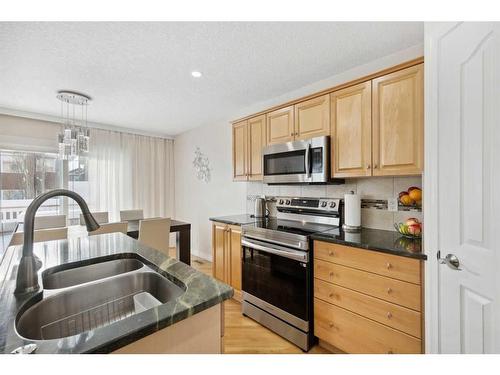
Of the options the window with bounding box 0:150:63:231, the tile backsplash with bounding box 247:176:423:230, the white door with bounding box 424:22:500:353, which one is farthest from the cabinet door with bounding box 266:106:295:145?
the window with bounding box 0:150:63:231

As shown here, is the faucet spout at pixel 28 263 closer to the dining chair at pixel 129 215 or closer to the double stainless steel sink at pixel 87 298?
the double stainless steel sink at pixel 87 298

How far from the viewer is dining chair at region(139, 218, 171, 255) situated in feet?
8.84

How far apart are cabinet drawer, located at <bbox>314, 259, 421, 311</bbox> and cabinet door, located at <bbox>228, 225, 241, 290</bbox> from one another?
3.11 ft

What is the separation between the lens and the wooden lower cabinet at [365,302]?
142 centimetres

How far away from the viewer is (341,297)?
5.68 feet

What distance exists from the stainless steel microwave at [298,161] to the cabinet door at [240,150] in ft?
1.25

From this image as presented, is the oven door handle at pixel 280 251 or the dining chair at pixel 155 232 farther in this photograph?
the dining chair at pixel 155 232

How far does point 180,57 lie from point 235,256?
78.6 inches

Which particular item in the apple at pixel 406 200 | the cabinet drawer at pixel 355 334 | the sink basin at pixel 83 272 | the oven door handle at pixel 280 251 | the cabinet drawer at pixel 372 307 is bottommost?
the cabinet drawer at pixel 355 334

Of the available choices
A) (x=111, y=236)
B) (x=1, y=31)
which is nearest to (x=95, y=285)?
(x=111, y=236)

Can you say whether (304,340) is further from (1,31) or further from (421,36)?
(1,31)

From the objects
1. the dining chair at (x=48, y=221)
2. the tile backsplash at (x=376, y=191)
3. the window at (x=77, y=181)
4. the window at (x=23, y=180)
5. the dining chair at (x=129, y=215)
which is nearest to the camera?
the tile backsplash at (x=376, y=191)

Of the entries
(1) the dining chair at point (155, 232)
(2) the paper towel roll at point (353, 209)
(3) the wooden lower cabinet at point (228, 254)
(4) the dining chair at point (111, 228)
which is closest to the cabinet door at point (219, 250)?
(3) the wooden lower cabinet at point (228, 254)

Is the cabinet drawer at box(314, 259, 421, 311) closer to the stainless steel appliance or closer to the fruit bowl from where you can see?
the fruit bowl
